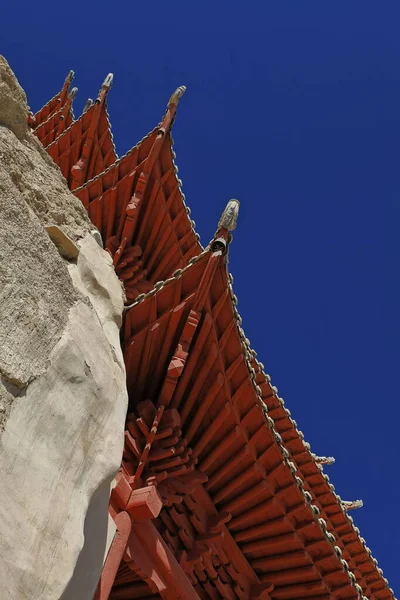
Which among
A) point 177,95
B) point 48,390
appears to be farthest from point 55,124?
point 48,390

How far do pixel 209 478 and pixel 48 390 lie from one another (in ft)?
9.71

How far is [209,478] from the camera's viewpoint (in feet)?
19.0

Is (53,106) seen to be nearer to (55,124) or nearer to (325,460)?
(55,124)

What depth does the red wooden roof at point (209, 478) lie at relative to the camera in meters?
5.04

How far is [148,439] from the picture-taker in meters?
5.09

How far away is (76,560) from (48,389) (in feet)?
2.49

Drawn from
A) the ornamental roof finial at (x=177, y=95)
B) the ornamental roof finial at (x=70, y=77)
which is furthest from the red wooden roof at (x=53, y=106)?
the ornamental roof finial at (x=177, y=95)

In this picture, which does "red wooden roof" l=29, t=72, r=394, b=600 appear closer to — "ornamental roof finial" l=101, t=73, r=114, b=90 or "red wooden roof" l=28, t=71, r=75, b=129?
"ornamental roof finial" l=101, t=73, r=114, b=90

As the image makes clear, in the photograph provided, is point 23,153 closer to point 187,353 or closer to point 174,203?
point 187,353

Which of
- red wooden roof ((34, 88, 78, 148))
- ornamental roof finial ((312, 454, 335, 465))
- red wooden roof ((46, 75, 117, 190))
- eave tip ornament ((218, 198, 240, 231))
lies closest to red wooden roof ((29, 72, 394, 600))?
eave tip ornament ((218, 198, 240, 231))

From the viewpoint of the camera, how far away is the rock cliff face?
9.23ft

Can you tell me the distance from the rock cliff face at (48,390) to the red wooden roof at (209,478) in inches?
34.5

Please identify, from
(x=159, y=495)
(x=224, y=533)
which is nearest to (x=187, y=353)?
(x=159, y=495)

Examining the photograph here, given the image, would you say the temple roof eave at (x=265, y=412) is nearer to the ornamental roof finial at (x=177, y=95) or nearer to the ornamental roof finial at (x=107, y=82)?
the ornamental roof finial at (x=177, y=95)
